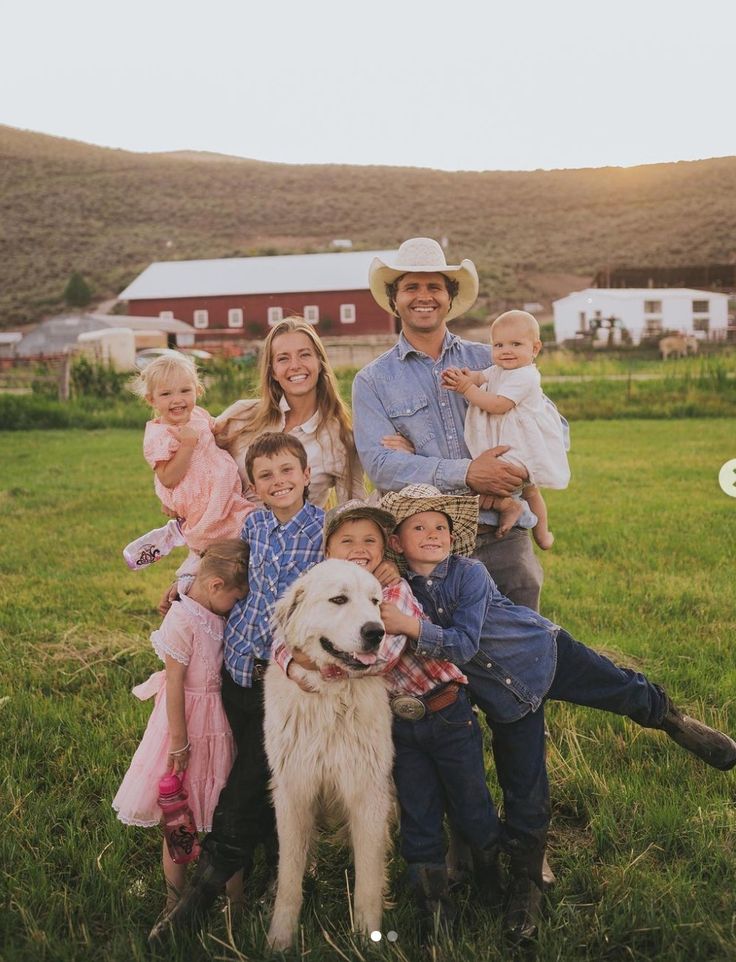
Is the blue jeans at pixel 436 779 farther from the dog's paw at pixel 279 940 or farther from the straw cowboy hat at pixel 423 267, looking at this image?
the straw cowboy hat at pixel 423 267

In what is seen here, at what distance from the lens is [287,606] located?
323cm

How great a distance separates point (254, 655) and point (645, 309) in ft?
180

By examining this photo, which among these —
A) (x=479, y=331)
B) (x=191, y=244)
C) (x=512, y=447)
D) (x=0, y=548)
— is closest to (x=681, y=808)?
(x=512, y=447)

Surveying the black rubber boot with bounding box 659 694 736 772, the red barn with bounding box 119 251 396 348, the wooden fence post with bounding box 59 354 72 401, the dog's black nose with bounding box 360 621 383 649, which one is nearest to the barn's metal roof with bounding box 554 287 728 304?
the red barn with bounding box 119 251 396 348

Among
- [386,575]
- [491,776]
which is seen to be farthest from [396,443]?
[491,776]

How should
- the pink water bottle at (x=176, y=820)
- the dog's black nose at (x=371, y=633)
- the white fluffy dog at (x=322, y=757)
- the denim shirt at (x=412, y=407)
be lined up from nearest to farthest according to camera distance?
the dog's black nose at (x=371, y=633) → the white fluffy dog at (x=322, y=757) → the pink water bottle at (x=176, y=820) → the denim shirt at (x=412, y=407)

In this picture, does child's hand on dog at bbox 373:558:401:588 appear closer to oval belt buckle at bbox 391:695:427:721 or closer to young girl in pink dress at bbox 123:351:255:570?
oval belt buckle at bbox 391:695:427:721

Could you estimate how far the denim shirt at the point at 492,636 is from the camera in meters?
3.43

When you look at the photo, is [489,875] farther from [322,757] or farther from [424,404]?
[424,404]

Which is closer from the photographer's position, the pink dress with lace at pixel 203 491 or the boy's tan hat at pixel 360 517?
the boy's tan hat at pixel 360 517

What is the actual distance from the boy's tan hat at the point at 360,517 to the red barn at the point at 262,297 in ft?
169

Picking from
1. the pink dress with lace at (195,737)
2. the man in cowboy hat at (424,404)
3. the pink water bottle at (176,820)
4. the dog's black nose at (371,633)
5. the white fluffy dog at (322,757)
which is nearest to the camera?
the dog's black nose at (371,633)

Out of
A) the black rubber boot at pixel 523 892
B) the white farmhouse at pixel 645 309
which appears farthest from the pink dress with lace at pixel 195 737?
the white farmhouse at pixel 645 309

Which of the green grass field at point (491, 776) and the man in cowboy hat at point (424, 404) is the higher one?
the man in cowboy hat at point (424, 404)
